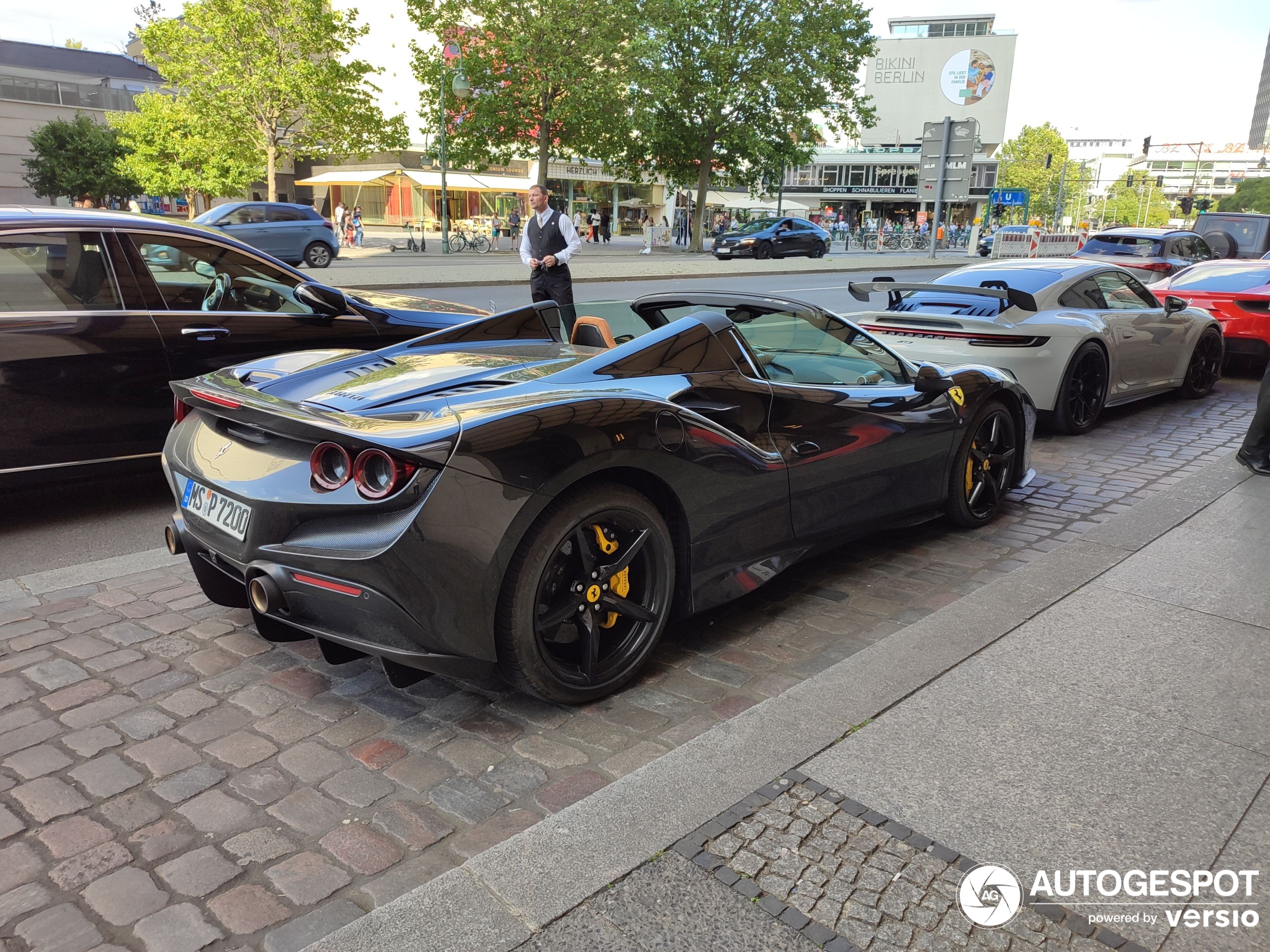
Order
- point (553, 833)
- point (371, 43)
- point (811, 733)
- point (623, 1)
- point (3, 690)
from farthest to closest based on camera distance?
point (371, 43), point (623, 1), point (3, 690), point (811, 733), point (553, 833)

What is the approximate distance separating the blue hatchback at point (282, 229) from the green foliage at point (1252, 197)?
114m

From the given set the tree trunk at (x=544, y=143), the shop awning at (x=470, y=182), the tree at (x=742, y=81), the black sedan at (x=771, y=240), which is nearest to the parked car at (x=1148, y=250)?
the black sedan at (x=771, y=240)

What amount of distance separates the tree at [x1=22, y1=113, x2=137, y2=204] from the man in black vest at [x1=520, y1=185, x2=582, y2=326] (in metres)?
54.1

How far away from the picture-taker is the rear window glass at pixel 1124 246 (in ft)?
52.7

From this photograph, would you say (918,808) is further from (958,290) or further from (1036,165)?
(1036,165)

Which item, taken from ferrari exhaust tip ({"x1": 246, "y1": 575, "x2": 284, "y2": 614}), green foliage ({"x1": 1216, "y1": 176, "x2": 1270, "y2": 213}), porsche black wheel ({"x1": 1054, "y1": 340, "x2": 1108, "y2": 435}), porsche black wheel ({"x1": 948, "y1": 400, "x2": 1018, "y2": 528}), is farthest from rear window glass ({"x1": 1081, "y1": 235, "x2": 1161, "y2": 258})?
green foliage ({"x1": 1216, "y1": 176, "x2": 1270, "y2": 213})

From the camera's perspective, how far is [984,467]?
17.5ft

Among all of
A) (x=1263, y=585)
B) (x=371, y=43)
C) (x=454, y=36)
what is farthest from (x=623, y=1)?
(x=1263, y=585)

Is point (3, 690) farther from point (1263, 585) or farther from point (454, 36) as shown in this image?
point (454, 36)

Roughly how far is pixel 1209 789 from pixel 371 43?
61360 mm

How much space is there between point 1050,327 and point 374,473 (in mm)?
6245

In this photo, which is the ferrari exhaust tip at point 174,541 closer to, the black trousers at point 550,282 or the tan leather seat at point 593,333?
the tan leather seat at point 593,333

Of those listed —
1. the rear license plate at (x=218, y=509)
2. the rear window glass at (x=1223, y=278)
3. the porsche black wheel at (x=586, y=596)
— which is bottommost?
the porsche black wheel at (x=586, y=596)

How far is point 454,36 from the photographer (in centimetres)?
3888
